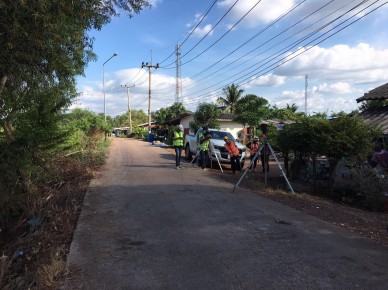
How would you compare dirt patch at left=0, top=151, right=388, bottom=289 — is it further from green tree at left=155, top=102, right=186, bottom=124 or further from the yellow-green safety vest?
green tree at left=155, top=102, right=186, bottom=124

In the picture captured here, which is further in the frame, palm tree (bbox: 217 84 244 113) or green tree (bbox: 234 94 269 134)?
palm tree (bbox: 217 84 244 113)

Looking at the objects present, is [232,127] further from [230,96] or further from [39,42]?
[39,42]

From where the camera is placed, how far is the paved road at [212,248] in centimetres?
476

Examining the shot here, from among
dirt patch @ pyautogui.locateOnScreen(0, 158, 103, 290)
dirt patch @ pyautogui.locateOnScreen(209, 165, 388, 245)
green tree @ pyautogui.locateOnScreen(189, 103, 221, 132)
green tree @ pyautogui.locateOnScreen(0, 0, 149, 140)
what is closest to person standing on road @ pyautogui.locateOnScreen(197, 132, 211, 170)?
dirt patch @ pyautogui.locateOnScreen(209, 165, 388, 245)

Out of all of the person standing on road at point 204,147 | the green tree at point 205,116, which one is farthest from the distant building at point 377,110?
the green tree at point 205,116

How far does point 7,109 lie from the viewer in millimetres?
9438

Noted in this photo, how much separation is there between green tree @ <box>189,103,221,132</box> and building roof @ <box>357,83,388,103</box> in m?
18.2

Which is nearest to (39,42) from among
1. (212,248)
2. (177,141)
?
(212,248)

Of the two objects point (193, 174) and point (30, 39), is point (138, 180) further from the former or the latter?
point (30, 39)

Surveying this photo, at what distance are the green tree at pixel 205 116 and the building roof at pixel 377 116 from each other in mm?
18139

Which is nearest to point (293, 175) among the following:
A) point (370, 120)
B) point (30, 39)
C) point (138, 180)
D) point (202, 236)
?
point (370, 120)

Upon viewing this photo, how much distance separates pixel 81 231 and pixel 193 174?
25.0 feet

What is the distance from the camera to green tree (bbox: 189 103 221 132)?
3328cm

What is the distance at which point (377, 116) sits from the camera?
14.6m
